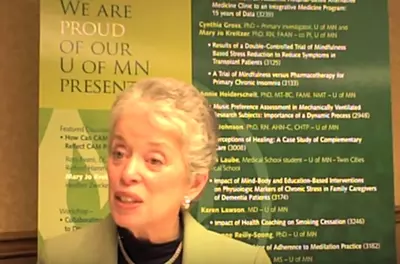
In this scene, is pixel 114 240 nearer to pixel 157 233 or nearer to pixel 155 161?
pixel 157 233

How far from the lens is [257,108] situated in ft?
6.53

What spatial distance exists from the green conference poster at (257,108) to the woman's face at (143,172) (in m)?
0.08

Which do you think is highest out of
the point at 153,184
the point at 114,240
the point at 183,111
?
the point at 183,111

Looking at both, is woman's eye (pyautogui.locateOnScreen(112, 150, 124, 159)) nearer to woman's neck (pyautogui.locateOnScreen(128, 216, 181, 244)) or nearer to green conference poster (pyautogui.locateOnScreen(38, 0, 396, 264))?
green conference poster (pyautogui.locateOnScreen(38, 0, 396, 264))

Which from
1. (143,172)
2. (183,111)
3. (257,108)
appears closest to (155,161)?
(143,172)

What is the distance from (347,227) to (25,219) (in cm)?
95

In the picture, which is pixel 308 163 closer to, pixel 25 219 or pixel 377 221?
pixel 377 221

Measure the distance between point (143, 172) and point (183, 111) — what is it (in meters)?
0.20

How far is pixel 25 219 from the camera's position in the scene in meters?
2.01

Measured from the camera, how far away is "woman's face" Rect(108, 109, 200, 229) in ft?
5.86

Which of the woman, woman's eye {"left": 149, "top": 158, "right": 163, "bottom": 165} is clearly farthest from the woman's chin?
woman's eye {"left": 149, "top": 158, "right": 163, "bottom": 165}

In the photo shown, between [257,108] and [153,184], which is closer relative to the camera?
[153,184]

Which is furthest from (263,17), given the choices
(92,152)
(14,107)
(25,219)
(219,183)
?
(25,219)

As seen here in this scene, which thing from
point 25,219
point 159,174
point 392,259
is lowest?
point 392,259
